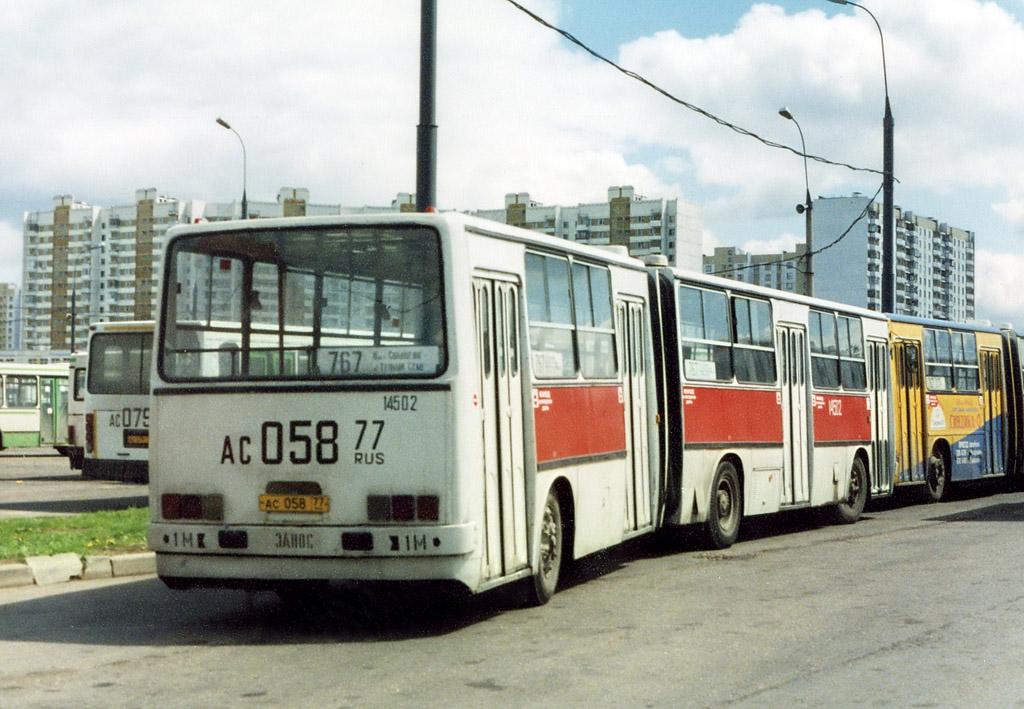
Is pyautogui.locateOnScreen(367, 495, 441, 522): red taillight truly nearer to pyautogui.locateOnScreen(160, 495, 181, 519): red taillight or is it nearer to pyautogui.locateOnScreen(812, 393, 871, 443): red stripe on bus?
pyautogui.locateOnScreen(160, 495, 181, 519): red taillight

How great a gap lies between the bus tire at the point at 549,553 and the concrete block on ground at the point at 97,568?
14.0ft

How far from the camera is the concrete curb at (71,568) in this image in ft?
36.3

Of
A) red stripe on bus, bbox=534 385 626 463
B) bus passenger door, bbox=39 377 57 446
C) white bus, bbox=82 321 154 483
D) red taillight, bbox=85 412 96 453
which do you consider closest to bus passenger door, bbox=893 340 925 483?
red stripe on bus, bbox=534 385 626 463

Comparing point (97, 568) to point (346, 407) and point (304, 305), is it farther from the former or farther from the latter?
point (346, 407)

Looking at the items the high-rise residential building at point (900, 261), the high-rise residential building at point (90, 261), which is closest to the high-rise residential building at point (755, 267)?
the high-rise residential building at point (900, 261)

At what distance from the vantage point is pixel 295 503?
8.41m

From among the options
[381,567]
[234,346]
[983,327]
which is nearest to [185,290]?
[234,346]

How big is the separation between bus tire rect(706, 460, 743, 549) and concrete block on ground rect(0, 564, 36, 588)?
674cm

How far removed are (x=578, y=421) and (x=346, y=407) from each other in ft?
8.36

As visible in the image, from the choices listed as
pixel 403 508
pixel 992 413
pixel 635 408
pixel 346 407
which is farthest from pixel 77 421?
pixel 403 508

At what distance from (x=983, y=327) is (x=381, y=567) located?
19.0m

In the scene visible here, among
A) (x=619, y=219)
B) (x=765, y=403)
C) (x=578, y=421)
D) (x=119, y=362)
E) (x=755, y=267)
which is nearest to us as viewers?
(x=578, y=421)

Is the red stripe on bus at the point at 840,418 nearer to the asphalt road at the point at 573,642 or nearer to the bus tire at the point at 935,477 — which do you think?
the bus tire at the point at 935,477

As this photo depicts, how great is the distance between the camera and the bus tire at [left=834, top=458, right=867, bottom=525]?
701 inches
